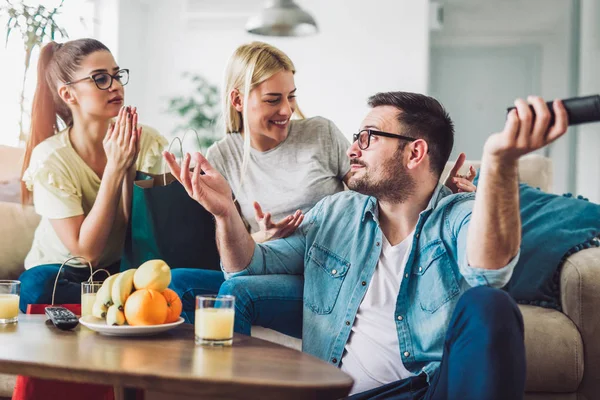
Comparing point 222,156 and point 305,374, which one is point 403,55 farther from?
point 305,374

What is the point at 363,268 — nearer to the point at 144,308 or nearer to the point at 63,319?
the point at 144,308

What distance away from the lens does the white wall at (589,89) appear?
4957mm

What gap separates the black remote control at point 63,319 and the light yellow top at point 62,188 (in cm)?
81

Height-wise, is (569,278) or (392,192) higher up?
(392,192)

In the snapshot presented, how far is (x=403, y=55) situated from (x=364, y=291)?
474cm

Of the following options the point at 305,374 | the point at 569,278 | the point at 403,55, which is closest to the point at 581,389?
the point at 569,278

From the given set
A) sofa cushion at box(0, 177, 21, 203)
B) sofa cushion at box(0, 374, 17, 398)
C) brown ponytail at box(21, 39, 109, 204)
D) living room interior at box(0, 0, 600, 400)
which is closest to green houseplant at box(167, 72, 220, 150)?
living room interior at box(0, 0, 600, 400)

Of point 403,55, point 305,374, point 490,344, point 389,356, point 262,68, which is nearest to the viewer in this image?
point 305,374

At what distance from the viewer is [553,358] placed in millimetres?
1838

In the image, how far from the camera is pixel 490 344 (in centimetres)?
110

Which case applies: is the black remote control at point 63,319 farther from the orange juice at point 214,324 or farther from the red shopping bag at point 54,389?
the orange juice at point 214,324

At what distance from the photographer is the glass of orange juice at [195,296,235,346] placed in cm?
117

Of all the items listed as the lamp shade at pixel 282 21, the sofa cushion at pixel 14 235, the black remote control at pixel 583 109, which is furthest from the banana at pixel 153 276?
the lamp shade at pixel 282 21

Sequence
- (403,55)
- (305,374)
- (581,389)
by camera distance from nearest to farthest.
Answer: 1. (305,374)
2. (581,389)
3. (403,55)
